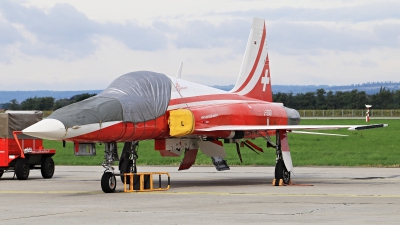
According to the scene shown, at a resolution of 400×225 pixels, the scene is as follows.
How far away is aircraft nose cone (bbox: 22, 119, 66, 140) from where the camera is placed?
17.2 meters

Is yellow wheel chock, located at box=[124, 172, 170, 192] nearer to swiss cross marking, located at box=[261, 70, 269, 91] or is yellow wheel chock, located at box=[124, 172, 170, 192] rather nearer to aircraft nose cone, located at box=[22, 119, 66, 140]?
aircraft nose cone, located at box=[22, 119, 66, 140]

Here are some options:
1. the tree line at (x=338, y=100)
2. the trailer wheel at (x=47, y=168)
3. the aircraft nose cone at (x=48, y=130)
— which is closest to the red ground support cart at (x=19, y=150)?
the trailer wheel at (x=47, y=168)

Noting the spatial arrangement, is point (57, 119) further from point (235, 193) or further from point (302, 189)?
point (302, 189)

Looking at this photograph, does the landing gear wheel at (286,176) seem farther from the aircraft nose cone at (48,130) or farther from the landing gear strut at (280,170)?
the aircraft nose cone at (48,130)

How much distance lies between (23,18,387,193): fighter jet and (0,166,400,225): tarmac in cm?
104

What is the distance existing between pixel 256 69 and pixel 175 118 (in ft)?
23.1

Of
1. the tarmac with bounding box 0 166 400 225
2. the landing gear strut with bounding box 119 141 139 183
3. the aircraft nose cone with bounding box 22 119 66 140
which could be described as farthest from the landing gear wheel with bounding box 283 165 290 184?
the aircraft nose cone with bounding box 22 119 66 140

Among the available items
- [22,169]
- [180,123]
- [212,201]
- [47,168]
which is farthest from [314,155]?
[212,201]

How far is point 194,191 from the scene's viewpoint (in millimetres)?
19781

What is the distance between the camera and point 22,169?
25.0 metres

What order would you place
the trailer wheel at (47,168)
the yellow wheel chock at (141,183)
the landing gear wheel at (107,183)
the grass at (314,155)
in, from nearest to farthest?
the landing gear wheel at (107,183) < the yellow wheel chock at (141,183) < the trailer wheel at (47,168) < the grass at (314,155)

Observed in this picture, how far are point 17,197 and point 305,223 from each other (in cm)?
805

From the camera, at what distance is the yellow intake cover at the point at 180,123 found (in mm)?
20609

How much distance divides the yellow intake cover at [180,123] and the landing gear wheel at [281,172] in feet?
9.18
